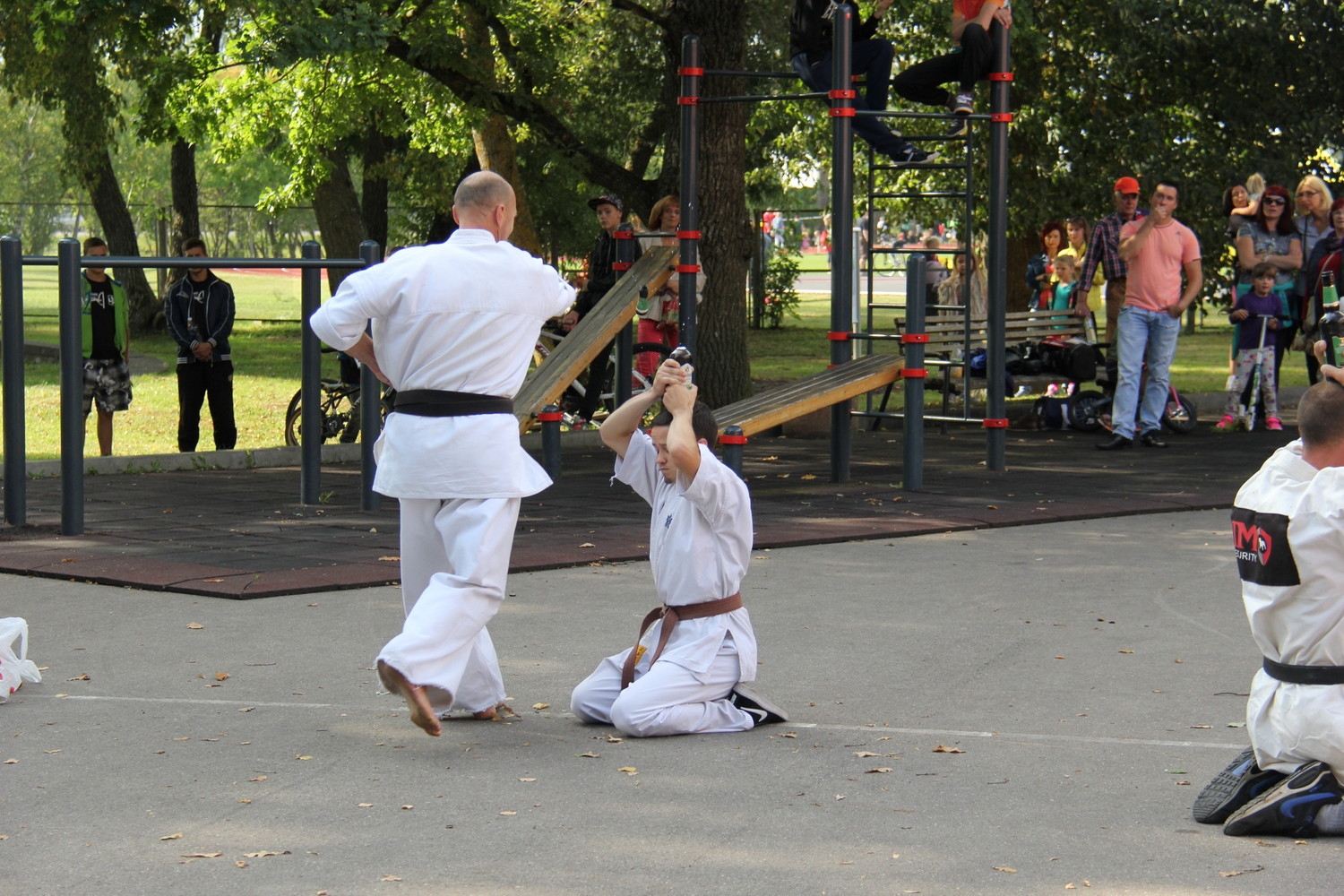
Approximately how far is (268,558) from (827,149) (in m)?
17.9

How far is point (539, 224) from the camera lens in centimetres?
3222

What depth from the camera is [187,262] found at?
985cm

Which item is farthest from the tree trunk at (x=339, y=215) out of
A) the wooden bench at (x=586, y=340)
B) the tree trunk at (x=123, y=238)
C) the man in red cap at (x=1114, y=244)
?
the wooden bench at (x=586, y=340)

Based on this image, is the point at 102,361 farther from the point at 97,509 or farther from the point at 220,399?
the point at 97,509

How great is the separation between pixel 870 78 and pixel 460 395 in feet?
25.9

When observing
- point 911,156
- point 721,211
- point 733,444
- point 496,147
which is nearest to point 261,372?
point 496,147

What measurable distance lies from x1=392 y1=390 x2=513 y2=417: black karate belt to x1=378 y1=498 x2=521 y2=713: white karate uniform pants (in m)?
0.28

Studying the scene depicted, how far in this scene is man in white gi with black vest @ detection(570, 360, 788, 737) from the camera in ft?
18.2

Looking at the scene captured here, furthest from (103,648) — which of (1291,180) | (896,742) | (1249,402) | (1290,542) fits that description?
(1291,180)

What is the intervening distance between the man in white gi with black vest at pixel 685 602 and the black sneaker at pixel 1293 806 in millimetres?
1639

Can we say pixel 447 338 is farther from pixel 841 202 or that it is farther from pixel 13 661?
pixel 841 202

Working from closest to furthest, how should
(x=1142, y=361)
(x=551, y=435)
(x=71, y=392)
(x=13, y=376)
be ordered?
(x=13, y=376) < (x=71, y=392) < (x=551, y=435) < (x=1142, y=361)

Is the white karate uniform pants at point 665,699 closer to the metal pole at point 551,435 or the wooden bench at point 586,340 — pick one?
the wooden bench at point 586,340

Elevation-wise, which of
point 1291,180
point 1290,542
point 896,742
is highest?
point 1291,180
